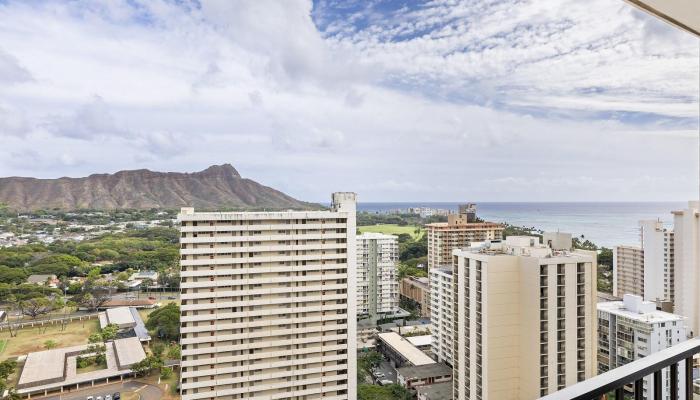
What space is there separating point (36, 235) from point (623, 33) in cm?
716

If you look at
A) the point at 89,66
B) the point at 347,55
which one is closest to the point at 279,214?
the point at 347,55

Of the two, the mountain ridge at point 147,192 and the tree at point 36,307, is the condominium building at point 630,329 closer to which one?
the mountain ridge at point 147,192

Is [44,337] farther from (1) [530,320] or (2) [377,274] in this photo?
(2) [377,274]

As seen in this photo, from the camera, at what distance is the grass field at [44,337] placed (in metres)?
5.33

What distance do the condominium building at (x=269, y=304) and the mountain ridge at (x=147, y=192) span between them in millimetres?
470

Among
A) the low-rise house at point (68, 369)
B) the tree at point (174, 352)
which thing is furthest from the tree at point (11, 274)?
the tree at point (174, 352)

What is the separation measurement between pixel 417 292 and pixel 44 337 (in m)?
7.23

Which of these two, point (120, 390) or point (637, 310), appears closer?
point (637, 310)

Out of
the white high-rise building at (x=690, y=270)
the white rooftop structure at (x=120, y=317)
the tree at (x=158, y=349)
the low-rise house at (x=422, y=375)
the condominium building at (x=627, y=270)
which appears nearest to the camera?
the white high-rise building at (x=690, y=270)

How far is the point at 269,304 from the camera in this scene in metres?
5.68

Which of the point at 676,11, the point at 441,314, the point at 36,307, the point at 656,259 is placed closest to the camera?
the point at 676,11

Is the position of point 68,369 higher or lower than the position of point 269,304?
lower

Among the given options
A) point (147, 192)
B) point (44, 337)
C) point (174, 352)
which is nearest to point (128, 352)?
point (174, 352)

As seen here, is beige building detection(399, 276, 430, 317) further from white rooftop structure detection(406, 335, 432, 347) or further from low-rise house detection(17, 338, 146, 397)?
low-rise house detection(17, 338, 146, 397)
